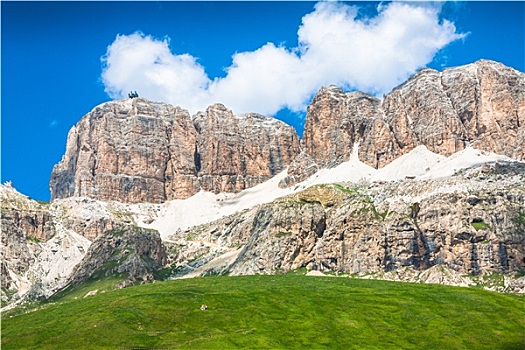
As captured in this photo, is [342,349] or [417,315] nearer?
[342,349]

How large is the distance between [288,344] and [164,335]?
2437 cm

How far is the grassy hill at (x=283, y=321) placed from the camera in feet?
369

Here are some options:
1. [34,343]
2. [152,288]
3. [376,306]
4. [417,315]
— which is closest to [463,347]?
[417,315]

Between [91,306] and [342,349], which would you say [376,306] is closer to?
[342,349]

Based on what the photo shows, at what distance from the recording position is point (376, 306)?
452 feet

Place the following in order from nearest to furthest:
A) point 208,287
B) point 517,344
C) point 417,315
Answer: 1. point 517,344
2. point 417,315
3. point 208,287

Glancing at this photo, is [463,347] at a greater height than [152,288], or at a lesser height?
lesser

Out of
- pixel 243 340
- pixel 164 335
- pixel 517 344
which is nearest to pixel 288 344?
pixel 243 340

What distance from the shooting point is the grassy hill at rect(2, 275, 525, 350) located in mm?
112562

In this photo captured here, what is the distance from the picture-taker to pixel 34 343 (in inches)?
4419

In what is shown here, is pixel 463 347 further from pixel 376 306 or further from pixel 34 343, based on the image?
pixel 34 343

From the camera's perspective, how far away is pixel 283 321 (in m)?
126

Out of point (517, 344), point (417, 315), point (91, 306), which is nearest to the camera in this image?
point (517, 344)

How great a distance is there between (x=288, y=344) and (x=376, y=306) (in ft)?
112
